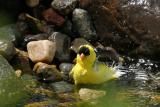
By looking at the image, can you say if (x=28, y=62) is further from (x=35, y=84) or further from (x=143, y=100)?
(x=143, y=100)

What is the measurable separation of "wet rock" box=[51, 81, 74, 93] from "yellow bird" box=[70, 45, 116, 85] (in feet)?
0.71

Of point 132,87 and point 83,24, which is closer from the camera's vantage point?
point 132,87

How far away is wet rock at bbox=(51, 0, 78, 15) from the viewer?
12984 millimetres

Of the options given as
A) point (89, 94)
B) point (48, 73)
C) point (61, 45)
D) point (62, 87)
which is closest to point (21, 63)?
point (48, 73)

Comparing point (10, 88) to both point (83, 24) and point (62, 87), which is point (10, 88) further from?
point (83, 24)

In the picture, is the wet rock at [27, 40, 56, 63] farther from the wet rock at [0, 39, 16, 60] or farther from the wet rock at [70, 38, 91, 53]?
the wet rock at [70, 38, 91, 53]

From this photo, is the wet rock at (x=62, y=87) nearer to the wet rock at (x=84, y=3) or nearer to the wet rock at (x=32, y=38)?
the wet rock at (x=32, y=38)

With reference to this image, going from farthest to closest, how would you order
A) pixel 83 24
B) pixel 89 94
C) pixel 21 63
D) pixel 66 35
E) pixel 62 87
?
pixel 83 24 < pixel 66 35 < pixel 21 63 < pixel 62 87 < pixel 89 94

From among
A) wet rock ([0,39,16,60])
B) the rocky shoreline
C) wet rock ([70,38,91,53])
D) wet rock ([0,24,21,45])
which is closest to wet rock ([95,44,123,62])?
the rocky shoreline

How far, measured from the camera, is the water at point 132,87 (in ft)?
31.0

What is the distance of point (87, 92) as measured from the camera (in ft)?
32.8

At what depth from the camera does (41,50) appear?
11562 mm

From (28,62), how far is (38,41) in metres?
0.58

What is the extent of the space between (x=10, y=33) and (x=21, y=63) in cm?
107
